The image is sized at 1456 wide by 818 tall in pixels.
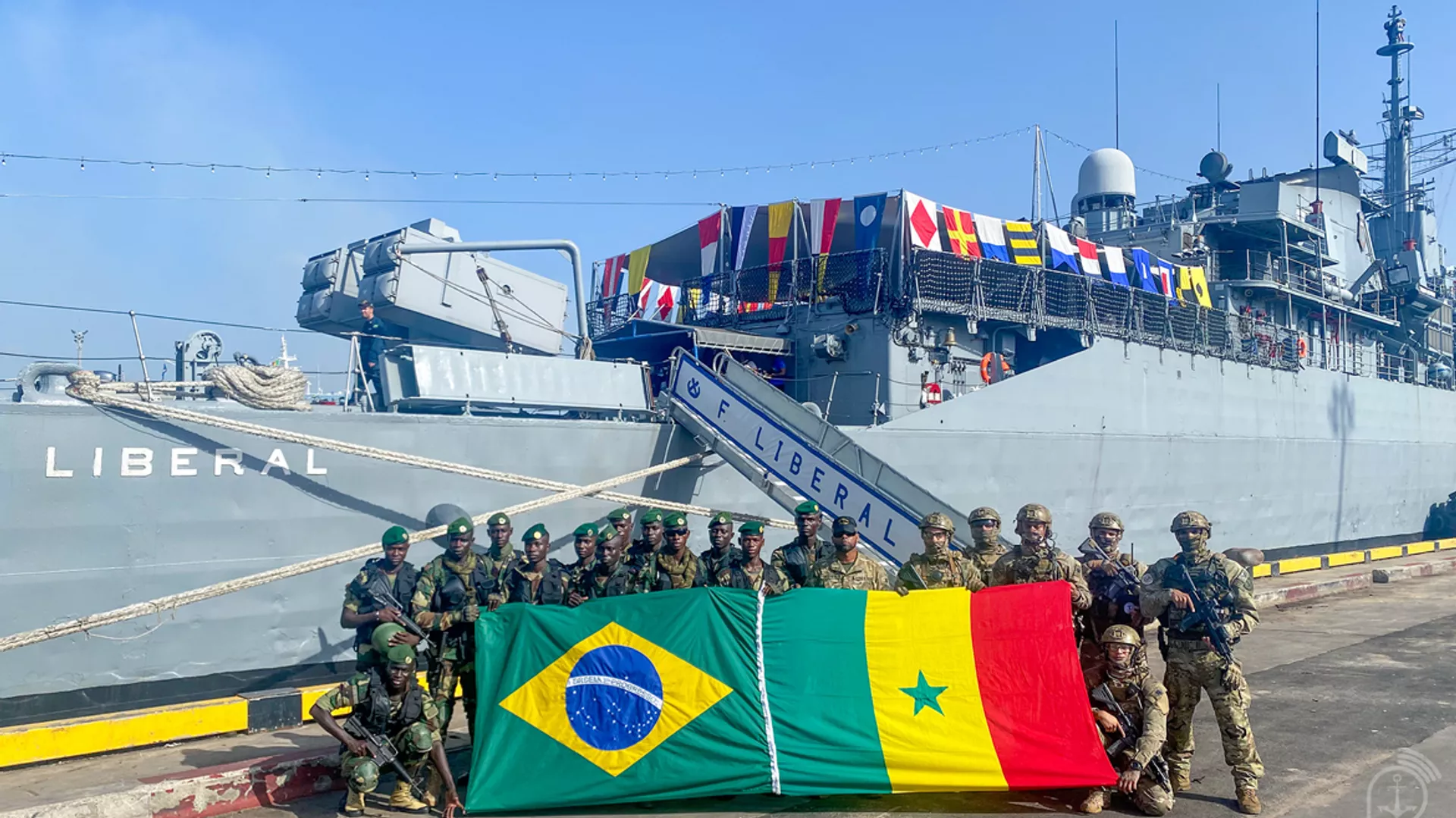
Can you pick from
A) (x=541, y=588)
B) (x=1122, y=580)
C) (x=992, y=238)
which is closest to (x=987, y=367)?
(x=992, y=238)

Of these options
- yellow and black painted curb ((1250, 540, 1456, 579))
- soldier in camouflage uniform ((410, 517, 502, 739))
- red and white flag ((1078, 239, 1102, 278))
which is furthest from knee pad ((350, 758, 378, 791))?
yellow and black painted curb ((1250, 540, 1456, 579))

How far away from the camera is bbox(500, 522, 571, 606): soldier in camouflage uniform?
6.08 meters

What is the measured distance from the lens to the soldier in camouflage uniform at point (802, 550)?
6.78m

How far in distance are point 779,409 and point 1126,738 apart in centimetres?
480

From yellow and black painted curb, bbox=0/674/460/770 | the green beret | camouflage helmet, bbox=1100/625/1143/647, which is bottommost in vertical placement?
yellow and black painted curb, bbox=0/674/460/770

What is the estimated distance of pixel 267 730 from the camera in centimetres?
707

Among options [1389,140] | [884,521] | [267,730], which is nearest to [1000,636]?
[884,521]

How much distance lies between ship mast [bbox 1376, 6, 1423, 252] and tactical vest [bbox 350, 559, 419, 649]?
2813 cm

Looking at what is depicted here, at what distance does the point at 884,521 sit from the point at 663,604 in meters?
3.06

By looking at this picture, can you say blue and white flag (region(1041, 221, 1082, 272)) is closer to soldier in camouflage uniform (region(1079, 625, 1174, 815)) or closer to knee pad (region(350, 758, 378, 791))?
soldier in camouflage uniform (region(1079, 625, 1174, 815))

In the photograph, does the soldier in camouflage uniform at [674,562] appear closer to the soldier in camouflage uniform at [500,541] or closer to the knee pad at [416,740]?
the soldier in camouflage uniform at [500,541]

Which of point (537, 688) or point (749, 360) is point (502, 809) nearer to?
point (537, 688)

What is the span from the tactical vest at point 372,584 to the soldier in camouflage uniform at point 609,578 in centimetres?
98

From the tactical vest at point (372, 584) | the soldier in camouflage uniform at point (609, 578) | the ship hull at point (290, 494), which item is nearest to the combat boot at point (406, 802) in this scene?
the tactical vest at point (372, 584)
